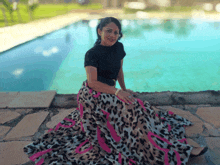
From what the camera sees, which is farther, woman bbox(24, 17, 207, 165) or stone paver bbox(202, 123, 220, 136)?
stone paver bbox(202, 123, 220, 136)

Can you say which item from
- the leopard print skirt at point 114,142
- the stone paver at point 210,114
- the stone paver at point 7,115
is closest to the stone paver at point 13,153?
the leopard print skirt at point 114,142

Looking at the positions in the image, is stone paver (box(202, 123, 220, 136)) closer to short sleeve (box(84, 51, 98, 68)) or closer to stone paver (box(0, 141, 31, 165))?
short sleeve (box(84, 51, 98, 68))

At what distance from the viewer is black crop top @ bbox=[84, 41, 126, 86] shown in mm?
1900

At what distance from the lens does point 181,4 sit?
20344 mm

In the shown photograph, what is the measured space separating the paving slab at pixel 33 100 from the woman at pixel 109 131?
0.99 metres

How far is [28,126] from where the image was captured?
2412 millimetres

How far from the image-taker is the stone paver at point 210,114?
242cm

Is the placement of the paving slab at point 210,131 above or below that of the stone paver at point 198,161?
above

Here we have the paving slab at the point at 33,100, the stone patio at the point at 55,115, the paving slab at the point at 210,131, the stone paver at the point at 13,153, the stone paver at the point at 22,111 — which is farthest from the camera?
the paving slab at the point at 33,100

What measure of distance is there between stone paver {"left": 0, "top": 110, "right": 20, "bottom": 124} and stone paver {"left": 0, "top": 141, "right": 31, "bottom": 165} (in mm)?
535

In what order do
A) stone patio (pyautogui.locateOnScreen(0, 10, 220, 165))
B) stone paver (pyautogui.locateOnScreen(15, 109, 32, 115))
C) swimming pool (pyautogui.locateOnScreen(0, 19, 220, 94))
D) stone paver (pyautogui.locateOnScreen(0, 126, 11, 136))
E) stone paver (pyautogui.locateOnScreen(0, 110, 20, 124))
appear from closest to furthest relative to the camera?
stone patio (pyautogui.locateOnScreen(0, 10, 220, 165)), stone paver (pyautogui.locateOnScreen(0, 126, 11, 136)), stone paver (pyautogui.locateOnScreen(0, 110, 20, 124)), stone paver (pyautogui.locateOnScreen(15, 109, 32, 115)), swimming pool (pyautogui.locateOnScreen(0, 19, 220, 94))

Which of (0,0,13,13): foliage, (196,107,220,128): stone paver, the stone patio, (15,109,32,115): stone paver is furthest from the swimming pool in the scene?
(0,0,13,13): foliage

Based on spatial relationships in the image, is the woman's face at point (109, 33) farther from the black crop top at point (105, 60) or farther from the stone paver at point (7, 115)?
the stone paver at point (7, 115)

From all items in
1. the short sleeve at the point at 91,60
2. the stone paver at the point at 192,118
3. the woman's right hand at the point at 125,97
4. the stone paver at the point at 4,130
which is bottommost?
→ the stone paver at the point at 192,118
